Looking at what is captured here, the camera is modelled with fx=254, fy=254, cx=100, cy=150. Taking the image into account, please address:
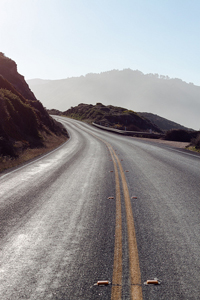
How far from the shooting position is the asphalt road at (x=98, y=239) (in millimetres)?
3062

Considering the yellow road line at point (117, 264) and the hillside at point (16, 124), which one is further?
the hillside at point (16, 124)

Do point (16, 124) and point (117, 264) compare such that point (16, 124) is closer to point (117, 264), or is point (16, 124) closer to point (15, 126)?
point (15, 126)

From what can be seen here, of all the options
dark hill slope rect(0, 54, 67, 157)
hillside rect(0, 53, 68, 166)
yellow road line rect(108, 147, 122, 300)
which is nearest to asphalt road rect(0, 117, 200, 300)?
yellow road line rect(108, 147, 122, 300)

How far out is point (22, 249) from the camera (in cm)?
400

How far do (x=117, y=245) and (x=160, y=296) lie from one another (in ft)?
4.08

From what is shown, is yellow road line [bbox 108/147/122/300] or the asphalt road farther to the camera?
the asphalt road

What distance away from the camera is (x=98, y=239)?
4273 millimetres

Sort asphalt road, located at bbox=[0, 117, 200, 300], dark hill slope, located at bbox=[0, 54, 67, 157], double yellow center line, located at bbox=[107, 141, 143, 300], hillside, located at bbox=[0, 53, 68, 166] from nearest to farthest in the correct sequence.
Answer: double yellow center line, located at bbox=[107, 141, 143, 300], asphalt road, located at bbox=[0, 117, 200, 300], dark hill slope, located at bbox=[0, 54, 67, 157], hillside, located at bbox=[0, 53, 68, 166]

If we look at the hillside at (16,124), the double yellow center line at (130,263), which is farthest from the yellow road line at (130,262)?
the hillside at (16,124)

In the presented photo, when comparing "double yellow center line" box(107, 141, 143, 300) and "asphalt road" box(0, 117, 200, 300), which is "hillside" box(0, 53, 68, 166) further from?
"double yellow center line" box(107, 141, 143, 300)

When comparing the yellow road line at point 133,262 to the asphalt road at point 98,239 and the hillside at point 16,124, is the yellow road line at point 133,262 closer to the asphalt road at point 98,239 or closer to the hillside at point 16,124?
the asphalt road at point 98,239

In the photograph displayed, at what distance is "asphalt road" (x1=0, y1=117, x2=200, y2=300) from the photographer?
10.0 feet

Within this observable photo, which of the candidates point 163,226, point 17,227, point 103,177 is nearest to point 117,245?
point 163,226

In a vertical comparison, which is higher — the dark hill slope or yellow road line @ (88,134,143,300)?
the dark hill slope
